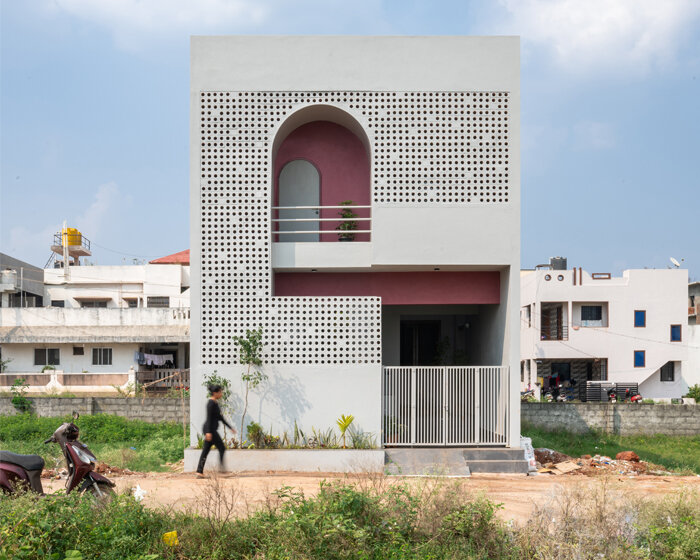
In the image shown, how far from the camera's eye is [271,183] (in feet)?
40.4

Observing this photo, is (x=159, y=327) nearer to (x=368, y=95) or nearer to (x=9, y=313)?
(x=9, y=313)

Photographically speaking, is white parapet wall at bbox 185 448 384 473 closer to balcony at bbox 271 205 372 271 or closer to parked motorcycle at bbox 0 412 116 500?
→ balcony at bbox 271 205 372 271

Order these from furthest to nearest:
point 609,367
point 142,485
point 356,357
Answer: point 609,367
point 356,357
point 142,485

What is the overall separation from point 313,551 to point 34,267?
36251 mm

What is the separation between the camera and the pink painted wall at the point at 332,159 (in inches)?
537

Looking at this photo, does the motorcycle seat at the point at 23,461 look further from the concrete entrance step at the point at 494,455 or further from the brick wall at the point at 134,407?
the brick wall at the point at 134,407

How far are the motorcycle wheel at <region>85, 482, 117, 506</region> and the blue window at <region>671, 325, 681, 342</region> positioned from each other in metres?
30.1

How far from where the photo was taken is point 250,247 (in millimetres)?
12281

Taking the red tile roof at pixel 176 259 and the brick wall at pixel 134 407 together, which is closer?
the brick wall at pixel 134 407

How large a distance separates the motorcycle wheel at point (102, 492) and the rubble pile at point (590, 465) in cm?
814

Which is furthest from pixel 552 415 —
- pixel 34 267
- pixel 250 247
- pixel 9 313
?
pixel 34 267

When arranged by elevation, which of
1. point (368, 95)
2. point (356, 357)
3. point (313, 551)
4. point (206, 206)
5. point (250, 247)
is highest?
point (368, 95)

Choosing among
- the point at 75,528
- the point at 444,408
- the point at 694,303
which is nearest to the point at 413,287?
the point at 444,408

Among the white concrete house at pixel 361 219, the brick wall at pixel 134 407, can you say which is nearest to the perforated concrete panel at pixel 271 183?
the white concrete house at pixel 361 219
